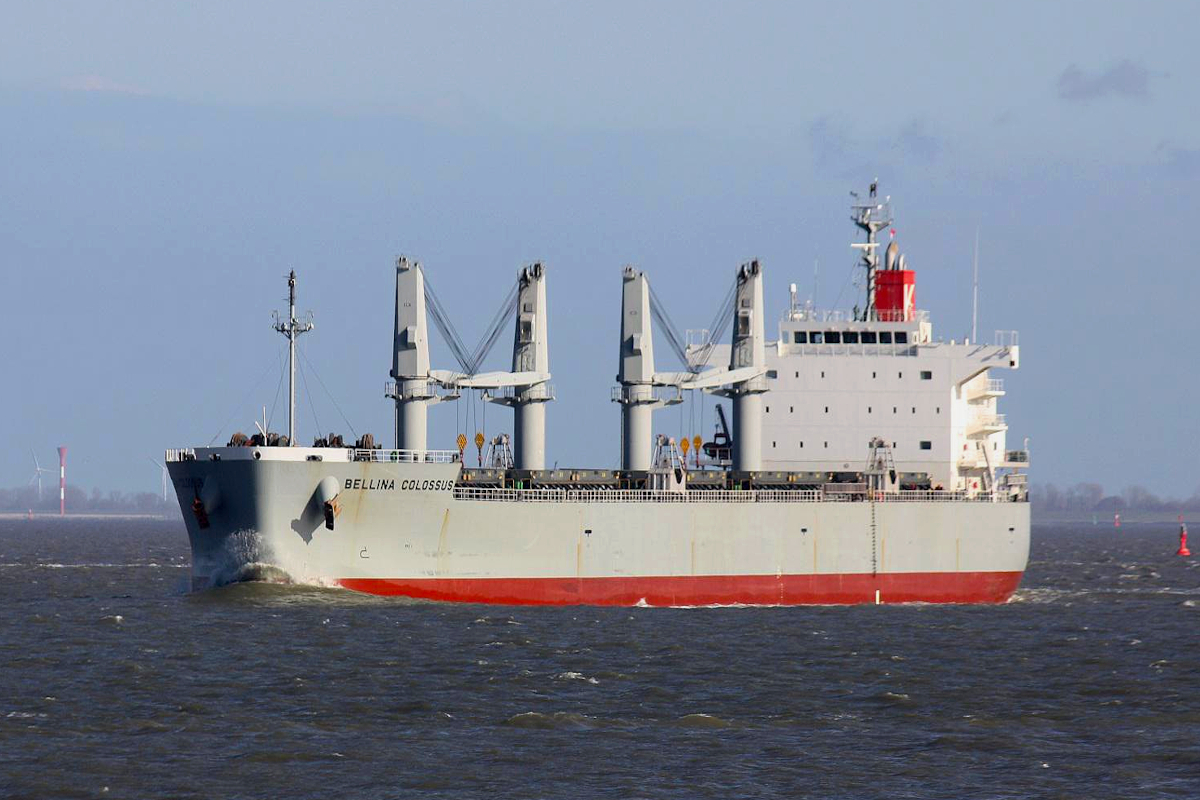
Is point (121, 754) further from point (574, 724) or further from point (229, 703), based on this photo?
point (574, 724)

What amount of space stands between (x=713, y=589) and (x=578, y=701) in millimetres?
17704

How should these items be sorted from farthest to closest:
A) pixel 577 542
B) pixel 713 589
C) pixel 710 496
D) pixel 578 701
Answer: pixel 710 496 < pixel 713 589 < pixel 577 542 < pixel 578 701

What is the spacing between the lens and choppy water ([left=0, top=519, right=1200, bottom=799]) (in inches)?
824

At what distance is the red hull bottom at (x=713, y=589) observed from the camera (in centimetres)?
4006

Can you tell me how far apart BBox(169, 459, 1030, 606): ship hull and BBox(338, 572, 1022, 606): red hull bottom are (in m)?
0.04

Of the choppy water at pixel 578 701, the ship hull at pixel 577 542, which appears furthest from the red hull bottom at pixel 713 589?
the choppy water at pixel 578 701

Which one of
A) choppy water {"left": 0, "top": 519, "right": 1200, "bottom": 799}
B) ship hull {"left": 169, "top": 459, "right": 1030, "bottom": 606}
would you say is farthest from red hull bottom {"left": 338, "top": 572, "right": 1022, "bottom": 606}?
choppy water {"left": 0, "top": 519, "right": 1200, "bottom": 799}

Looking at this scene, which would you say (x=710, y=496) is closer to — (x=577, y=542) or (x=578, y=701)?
(x=577, y=542)

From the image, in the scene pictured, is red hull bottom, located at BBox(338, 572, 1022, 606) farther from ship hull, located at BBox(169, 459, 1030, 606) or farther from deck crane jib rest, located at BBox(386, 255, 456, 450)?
deck crane jib rest, located at BBox(386, 255, 456, 450)

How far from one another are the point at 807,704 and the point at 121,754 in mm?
10905

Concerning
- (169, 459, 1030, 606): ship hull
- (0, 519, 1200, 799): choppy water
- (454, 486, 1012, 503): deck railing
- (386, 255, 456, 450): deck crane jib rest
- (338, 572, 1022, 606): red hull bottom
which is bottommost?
(0, 519, 1200, 799): choppy water

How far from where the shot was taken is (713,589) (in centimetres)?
4409

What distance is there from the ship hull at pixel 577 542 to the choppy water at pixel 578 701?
3.09 ft

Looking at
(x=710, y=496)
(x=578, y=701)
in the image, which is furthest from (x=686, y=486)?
(x=578, y=701)
